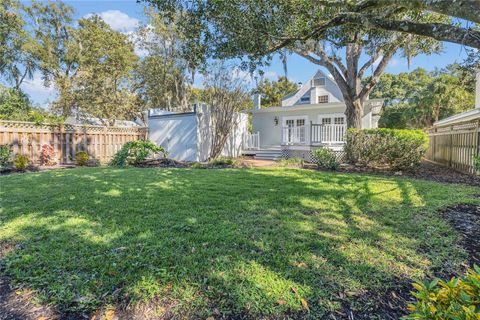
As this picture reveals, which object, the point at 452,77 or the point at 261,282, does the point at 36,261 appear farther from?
the point at 452,77

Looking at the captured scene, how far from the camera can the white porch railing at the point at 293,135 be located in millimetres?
14242

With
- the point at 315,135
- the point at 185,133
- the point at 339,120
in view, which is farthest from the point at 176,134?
the point at 339,120

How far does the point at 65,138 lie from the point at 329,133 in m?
11.9

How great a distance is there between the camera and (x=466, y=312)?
1.20 metres

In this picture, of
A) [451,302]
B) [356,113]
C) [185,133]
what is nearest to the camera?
[451,302]

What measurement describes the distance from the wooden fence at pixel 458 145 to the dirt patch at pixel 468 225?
14.0 feet

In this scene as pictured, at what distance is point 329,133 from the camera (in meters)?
12.7

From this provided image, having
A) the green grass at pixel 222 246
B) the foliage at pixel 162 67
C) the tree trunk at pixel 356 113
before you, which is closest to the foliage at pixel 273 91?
the foliage at pixel 162 67

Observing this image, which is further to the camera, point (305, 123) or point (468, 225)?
point (305, 123)

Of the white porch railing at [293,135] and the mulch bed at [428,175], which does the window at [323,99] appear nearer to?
the white porch railing at [293,135]

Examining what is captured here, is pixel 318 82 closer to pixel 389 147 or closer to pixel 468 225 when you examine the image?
pixel 389 147

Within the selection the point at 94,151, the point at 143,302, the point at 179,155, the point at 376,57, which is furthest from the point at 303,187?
the point at 94,151

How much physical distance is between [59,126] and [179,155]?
5.35m

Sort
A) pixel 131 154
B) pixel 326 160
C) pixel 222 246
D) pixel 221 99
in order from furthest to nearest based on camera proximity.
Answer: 1. pixel 221 99
2. pixel 131 154
3. pixel 326 160
4. pixel 222 246
